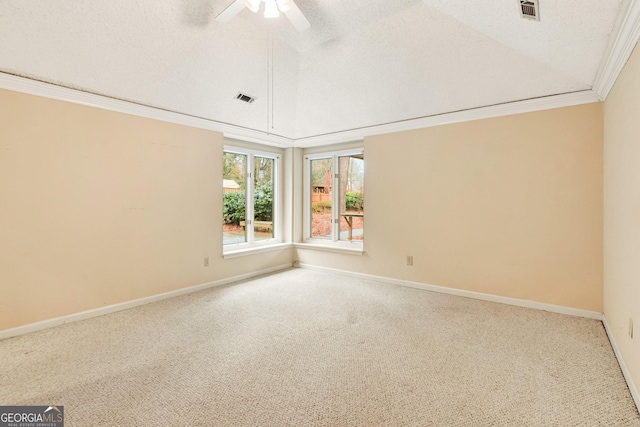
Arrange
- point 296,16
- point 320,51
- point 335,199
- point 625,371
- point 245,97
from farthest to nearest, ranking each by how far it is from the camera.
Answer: point 335,199, point 245,97, point 320,51, point 296,16, point 625,371

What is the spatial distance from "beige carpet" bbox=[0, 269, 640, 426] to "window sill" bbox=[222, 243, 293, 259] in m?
1.13

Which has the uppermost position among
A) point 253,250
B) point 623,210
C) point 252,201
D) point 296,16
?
point 296,16

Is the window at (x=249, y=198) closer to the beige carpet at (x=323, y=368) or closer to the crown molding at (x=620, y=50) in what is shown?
the beige carpet at (x=323, y=368)

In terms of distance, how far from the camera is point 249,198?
488cm

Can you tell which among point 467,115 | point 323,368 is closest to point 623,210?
point 467,115

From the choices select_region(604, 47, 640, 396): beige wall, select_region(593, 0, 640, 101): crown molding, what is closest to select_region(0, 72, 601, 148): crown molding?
select_region(593, 0, 640, 101): crown molding

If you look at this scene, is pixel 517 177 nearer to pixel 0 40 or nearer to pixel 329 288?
pixel 329 288

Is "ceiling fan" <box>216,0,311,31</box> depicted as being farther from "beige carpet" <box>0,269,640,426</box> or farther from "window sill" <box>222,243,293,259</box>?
"window sill" <box>222,243,293,259</box>

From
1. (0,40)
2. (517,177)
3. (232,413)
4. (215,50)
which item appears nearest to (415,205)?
(517,177)

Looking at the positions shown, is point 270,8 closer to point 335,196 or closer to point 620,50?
point 620,50

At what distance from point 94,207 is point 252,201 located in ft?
7.32

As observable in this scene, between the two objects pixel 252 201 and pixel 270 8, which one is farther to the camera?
pixel 252 201

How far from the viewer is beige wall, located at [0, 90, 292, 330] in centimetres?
261

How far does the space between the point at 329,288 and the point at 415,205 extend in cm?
165
